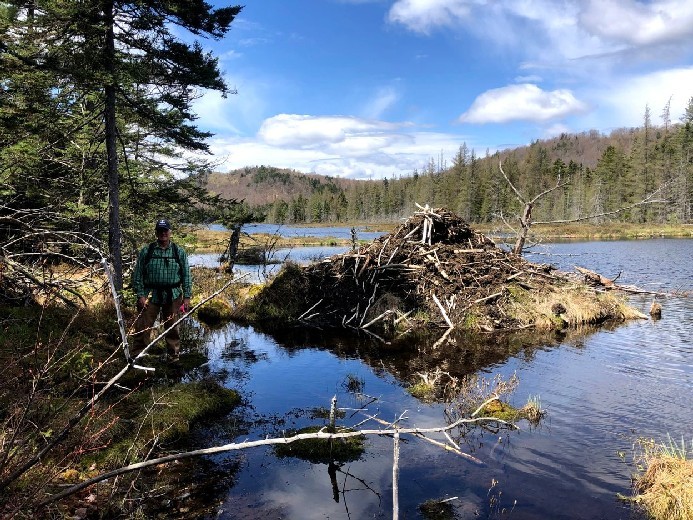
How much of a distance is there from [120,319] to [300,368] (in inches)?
293

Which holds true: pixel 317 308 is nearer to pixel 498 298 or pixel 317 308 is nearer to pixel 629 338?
pixel 498 298

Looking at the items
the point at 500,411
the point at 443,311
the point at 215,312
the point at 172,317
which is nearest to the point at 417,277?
the point at 443,311

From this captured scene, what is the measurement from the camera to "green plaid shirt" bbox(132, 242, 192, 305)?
26.9 feet

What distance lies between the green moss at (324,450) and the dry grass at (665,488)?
10.5 ft

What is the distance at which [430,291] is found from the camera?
1412 cm

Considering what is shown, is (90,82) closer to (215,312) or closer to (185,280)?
(185,280)

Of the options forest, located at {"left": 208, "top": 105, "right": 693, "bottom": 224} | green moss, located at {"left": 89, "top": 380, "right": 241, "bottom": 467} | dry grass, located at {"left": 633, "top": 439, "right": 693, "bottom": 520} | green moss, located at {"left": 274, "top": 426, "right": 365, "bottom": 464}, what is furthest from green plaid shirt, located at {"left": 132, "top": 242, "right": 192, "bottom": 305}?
forest, located at {"left": 208, "top": 105, "right": 693, "bottom": 224}

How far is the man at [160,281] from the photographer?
322 inches

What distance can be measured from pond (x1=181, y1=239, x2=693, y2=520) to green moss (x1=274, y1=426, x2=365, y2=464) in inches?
5.2

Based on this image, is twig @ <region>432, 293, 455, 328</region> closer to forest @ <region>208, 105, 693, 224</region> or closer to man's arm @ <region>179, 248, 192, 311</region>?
man's arm @ <region>179, 248, 192, 311</region>

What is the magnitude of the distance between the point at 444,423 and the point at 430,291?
7.30 m

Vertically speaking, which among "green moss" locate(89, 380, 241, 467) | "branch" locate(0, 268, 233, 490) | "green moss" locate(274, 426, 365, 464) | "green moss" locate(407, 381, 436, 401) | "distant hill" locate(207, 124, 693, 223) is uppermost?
"distant hill" locate(207, 124, 693, 223)

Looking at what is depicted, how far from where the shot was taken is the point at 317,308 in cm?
1509

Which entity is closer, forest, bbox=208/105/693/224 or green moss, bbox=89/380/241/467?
green moss, bbox=89/380/241/467
